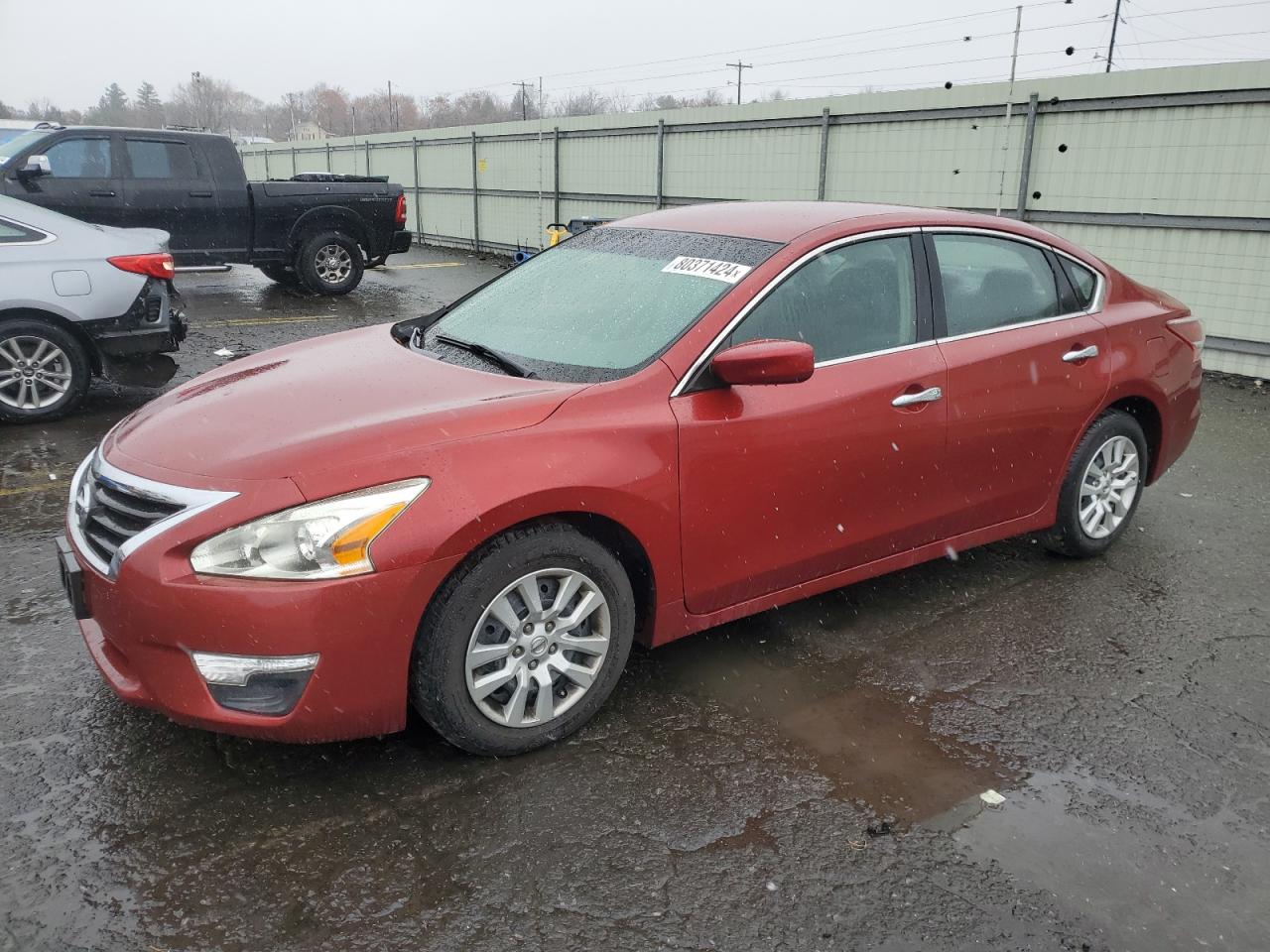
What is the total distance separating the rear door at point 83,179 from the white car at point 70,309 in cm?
483

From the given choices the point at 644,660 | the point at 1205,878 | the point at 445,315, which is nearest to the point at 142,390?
the point at 445,315

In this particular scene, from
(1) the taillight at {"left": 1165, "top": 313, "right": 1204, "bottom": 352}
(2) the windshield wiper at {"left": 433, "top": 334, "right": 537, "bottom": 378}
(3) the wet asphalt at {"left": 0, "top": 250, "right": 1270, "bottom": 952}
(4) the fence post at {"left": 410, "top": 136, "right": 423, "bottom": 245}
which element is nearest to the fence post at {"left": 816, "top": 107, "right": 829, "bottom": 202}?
(1) the taillight at {"left": 1165, "top": 313, "right": 1204, "bottom": 352}

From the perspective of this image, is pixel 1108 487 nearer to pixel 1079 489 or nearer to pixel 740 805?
pixel 1079 489

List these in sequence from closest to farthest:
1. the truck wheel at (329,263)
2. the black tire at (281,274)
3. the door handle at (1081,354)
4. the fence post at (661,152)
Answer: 1. the door handle at (1081,354)
2. the truck wheel at (329,263)
3. the black tire at (281,274)
4. the fence post at (661,152)

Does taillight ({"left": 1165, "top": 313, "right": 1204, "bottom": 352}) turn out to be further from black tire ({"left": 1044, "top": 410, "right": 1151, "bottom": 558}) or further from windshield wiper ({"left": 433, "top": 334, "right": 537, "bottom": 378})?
windshield wiper ({"left": 433, "top": 334, "right": 537, "bottom": 378})

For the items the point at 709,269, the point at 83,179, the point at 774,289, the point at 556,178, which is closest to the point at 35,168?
the point at 83,179

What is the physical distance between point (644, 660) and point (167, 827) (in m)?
1.64

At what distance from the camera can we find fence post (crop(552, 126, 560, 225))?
16.8 m

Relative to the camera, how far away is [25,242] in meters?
6.36

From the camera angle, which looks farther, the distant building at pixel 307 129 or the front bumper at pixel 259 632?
the distant building at pixel 307 129

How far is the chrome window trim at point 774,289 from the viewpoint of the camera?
3.19m

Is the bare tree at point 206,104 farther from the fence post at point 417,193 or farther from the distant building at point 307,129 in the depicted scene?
the fence post at point 417,193

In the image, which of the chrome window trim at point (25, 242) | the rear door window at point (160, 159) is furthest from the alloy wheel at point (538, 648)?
the rear door window at point (160, 159)

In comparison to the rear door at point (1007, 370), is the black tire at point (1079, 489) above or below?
below
